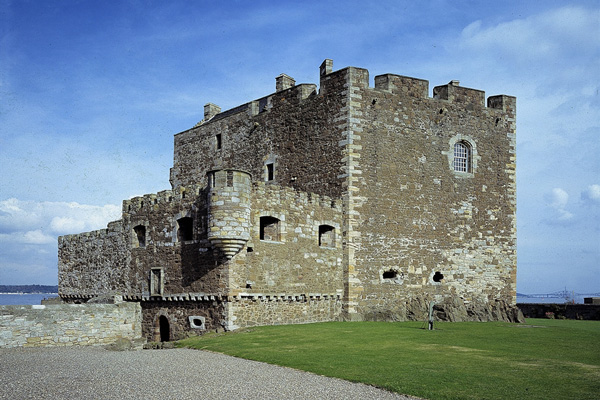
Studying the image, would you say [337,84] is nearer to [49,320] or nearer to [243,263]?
[243,263]

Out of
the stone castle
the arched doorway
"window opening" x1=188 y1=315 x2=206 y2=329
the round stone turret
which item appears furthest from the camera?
the arched doorway

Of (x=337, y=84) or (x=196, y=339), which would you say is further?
(x=337, y=84)

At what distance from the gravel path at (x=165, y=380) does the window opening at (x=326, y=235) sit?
9.89 m

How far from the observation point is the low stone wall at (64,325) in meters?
17.9

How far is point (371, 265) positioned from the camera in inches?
939

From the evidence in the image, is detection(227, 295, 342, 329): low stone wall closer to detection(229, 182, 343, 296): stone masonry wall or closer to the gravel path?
detection(229, 182, 343, 296): stone masonry wall

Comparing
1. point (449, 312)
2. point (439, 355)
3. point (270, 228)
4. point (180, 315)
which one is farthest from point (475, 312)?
point (180, 315)

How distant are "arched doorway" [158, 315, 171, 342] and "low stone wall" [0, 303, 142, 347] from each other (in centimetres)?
104

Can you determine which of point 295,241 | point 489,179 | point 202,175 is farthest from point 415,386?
point 202,175

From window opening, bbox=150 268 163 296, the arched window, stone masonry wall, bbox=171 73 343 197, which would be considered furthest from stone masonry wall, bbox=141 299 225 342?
the arched window

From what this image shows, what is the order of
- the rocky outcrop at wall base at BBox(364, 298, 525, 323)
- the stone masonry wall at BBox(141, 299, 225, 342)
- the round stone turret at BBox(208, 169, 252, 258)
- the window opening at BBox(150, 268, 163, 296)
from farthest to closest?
the rocky outcrop at wall base at BBox(364, 298, 525, 323)
the window opening at BBox(150, 268, 163, 296)
the stone masonry wall at BBox(141, 299, 225, 342)
the round stone turret at BBox(208, 169, 252, 258)

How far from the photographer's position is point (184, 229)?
890 inches

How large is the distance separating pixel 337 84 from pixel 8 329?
1602 cm

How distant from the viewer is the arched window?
26.7 metres
